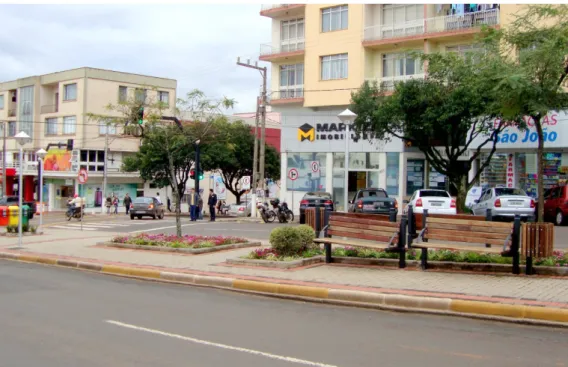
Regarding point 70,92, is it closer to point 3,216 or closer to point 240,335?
point 3,216

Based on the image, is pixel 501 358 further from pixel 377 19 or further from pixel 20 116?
pixel 20 116

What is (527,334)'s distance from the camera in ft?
24.3

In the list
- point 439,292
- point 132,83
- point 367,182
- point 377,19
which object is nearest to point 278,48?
point 377,19

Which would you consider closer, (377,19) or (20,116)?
(377,19)

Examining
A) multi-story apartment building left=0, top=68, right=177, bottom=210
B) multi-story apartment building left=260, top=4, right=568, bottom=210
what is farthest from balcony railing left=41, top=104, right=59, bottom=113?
multi-story apartment building left=260, top=4, right=568, bottom=210

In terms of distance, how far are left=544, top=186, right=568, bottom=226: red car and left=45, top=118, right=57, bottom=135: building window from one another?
4765 centimetres

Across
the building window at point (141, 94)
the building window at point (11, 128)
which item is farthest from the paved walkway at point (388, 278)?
the building window at point (11, 128)

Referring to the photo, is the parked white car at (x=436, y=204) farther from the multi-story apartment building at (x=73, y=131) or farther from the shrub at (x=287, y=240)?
the multi-story apartment building at (x=73, y=131)

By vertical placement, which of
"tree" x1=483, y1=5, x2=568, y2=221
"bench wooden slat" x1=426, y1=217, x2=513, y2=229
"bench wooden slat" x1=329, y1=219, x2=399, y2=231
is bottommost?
"bench wooden slat" x1=329, y1=219, x2=399, y2=231

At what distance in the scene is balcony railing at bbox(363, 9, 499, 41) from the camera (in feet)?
107

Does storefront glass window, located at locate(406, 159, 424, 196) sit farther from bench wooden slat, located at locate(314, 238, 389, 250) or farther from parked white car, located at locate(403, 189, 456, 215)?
bench wooden slat, located at locate(314, 238, 389, 250)

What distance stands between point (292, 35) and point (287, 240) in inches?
1148

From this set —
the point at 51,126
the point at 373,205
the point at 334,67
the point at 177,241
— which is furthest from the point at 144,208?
the point at 51,126

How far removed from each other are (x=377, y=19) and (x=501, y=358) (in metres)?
32.5
